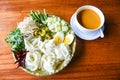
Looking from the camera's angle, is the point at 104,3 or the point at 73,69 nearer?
the point at 73,69

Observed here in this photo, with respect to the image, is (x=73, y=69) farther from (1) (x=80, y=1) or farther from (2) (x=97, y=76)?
(1) (x=80, y=1)

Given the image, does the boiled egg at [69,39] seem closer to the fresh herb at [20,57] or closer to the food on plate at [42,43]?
the food on plate at [42,43]

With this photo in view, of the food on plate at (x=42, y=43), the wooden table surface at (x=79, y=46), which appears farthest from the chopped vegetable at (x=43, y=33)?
the wooden table surface at (x=79, y=46)

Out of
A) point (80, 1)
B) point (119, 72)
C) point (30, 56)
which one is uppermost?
point (80, 1)

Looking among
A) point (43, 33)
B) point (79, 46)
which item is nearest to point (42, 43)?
point (43, 33)

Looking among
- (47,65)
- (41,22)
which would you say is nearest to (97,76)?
(47,65)

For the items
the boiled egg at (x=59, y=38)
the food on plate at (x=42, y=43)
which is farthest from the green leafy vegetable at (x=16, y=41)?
the boiled egg at (x=59, y=38)

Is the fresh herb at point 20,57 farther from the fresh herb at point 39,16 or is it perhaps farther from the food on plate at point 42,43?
the fresh herb at point 39,16

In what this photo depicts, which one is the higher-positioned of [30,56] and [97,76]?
[30,56]

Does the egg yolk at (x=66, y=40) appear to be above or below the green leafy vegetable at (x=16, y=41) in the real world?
below
